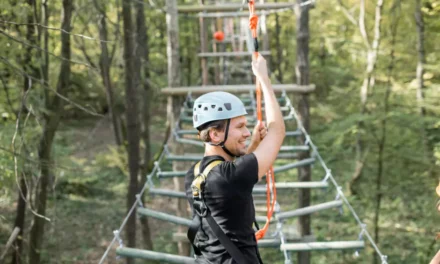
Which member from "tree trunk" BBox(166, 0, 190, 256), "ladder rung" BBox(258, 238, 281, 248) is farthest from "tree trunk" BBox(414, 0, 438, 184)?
"ladder rung" BBox(258, 238, 281, 248)

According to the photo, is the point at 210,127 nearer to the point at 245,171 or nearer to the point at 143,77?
the point at 245,171

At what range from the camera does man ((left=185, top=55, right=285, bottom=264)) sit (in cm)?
162

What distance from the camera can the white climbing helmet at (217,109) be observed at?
173 cm

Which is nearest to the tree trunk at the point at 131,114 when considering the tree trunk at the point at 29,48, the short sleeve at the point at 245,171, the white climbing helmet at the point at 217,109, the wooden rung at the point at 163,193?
the tree trunk at the point at 29,48

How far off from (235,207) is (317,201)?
9.49 meters

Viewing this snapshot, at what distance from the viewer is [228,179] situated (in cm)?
162

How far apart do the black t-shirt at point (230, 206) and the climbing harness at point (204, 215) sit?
13mm

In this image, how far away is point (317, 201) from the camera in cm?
1089

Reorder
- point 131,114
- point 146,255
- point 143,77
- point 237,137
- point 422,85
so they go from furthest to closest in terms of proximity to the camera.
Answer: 1. point 143,77
2. point 422,85
3. point 131,114
4. point 146,255
5. point 237,137

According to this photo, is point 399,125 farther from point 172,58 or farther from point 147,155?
point 147,155

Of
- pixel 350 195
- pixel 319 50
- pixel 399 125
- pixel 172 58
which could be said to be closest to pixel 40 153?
pixel 172 58

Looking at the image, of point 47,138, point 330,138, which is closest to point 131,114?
point 47,138

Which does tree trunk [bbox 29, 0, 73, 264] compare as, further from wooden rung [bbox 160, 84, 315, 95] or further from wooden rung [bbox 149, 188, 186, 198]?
wooden rung [bbox 149, 188, 186, 198]

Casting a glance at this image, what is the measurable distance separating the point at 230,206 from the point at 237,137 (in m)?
0.22
